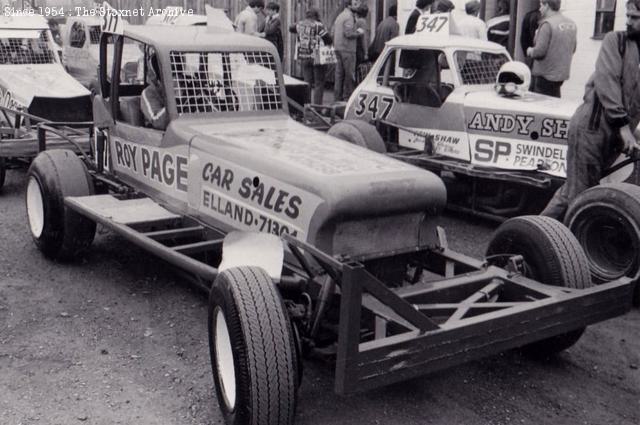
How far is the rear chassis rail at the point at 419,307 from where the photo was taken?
3486 mm

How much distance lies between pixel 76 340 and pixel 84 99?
5.87 m

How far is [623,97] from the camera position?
235 inches

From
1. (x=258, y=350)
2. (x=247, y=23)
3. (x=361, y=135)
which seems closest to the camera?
(x=258, y=350)

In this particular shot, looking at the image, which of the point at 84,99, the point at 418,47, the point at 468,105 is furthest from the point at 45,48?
the point at 468,105

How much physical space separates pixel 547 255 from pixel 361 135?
401 cm

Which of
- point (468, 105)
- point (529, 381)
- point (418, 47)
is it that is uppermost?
point (418, 47)

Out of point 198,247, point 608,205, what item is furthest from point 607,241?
point 198,247

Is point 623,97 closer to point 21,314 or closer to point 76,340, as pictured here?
point 76,340

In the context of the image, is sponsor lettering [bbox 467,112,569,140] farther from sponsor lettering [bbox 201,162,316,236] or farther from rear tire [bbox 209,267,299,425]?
rear tire [bbox 209,267,299,425]

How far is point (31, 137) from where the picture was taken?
8.80 metres

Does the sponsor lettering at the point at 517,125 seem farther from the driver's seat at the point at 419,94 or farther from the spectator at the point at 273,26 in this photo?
the spectator at the point at 273,26

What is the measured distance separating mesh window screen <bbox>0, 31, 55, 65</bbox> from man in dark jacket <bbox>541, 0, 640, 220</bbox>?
26.2 ft

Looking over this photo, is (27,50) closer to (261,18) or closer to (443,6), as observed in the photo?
(443,6)

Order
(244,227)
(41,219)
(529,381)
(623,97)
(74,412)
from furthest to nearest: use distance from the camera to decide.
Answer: (41,219) < (623,97) < (244,227) < (529,381) < (74,412)
